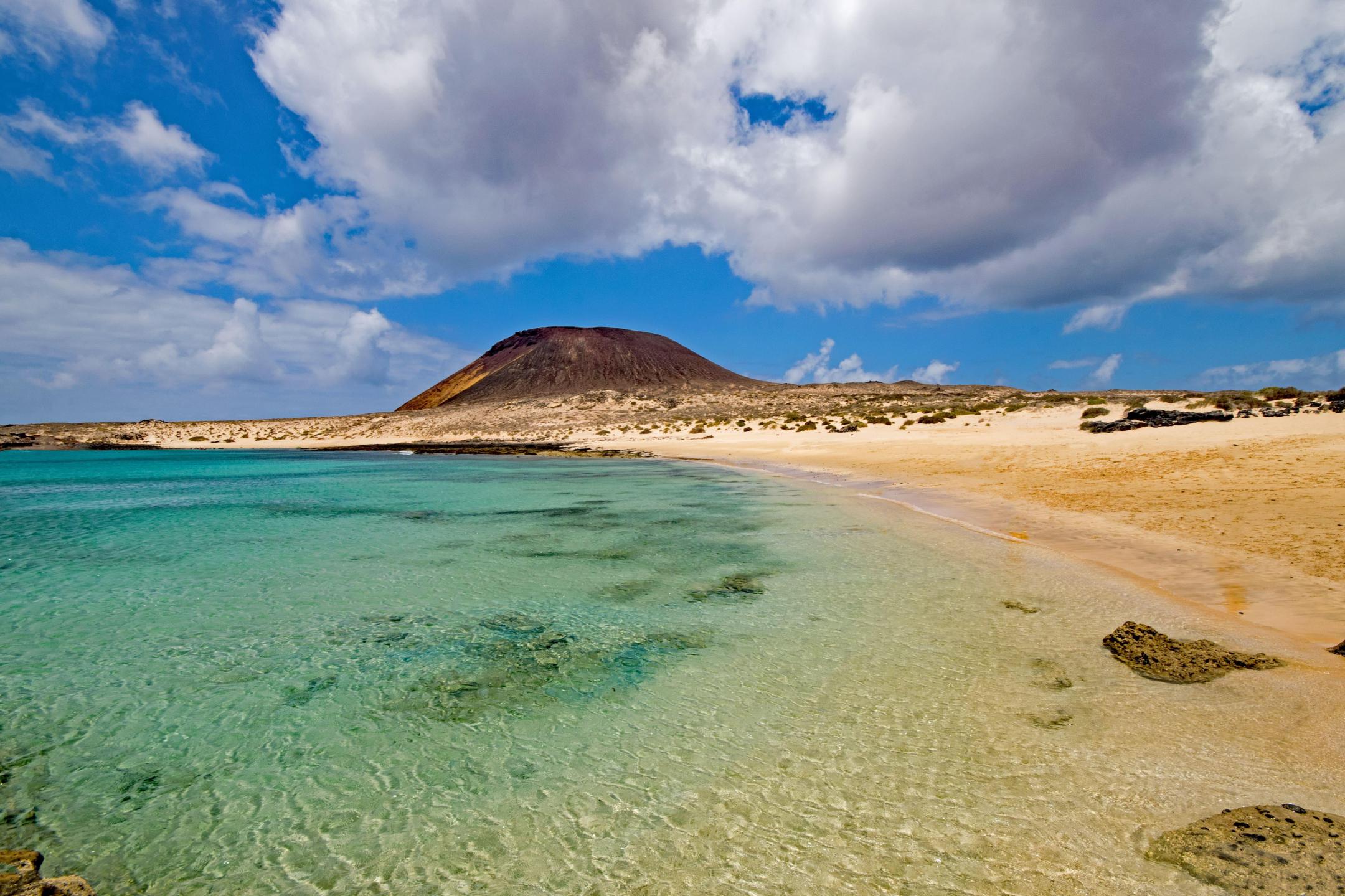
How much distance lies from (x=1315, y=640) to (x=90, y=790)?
11589 mm

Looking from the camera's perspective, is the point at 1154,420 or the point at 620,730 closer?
the point at 620,730

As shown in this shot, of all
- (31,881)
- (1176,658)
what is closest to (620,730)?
(31,881)

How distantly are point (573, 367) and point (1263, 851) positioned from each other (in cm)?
14804

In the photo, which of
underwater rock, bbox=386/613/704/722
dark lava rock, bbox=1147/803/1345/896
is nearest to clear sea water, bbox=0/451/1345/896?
underwater rock, bbox=386/613/704/722

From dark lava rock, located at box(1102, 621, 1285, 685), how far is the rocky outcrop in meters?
8.41

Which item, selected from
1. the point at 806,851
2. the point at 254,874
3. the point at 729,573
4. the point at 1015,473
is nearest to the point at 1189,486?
the point at 1015,473

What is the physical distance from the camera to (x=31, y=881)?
3146 millimetres

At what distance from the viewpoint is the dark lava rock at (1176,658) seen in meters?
5.87

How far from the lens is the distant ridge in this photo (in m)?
140

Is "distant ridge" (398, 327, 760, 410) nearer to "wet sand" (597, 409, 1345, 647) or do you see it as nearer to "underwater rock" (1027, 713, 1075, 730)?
"wet sand" (597, 409, 1345, 647)

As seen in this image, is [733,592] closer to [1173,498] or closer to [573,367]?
[1173,498]

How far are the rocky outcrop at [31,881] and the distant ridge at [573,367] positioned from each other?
4938 inches

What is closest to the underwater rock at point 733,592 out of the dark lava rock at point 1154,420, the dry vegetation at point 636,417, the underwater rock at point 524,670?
the underwater rock at point 524,670

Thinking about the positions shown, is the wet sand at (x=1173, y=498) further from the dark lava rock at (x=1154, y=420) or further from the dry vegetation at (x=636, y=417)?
the dry vegetation at (x=636, y=417)
